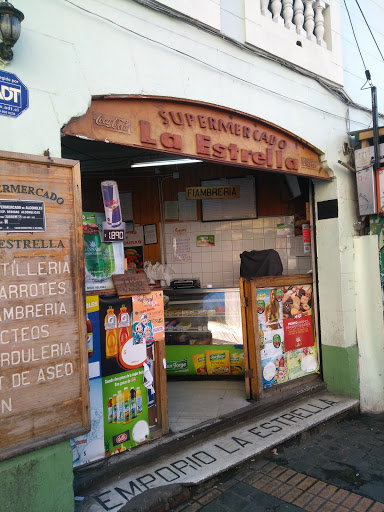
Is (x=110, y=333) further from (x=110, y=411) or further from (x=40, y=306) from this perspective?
(x=40, y=306)

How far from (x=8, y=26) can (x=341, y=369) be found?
5427mm

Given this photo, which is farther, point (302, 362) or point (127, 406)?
point (302, 362)

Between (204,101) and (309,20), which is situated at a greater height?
(309,20)

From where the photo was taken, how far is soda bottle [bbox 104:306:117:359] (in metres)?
3.68

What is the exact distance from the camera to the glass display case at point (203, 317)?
5957 millimetres

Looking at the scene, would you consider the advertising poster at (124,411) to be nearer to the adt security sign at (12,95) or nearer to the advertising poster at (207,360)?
the advertising poster at (207,360)

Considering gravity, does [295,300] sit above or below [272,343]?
above

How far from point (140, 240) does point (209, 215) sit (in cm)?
135

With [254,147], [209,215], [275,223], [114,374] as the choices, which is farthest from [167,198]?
[114,374]

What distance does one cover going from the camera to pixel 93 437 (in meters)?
3.52

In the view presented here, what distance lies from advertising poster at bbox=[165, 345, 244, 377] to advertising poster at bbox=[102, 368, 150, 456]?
2030mm

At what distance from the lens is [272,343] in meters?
5.20

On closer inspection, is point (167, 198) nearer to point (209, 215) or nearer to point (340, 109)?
point (209, 215)

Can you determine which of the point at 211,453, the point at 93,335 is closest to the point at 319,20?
the point at 93,335
